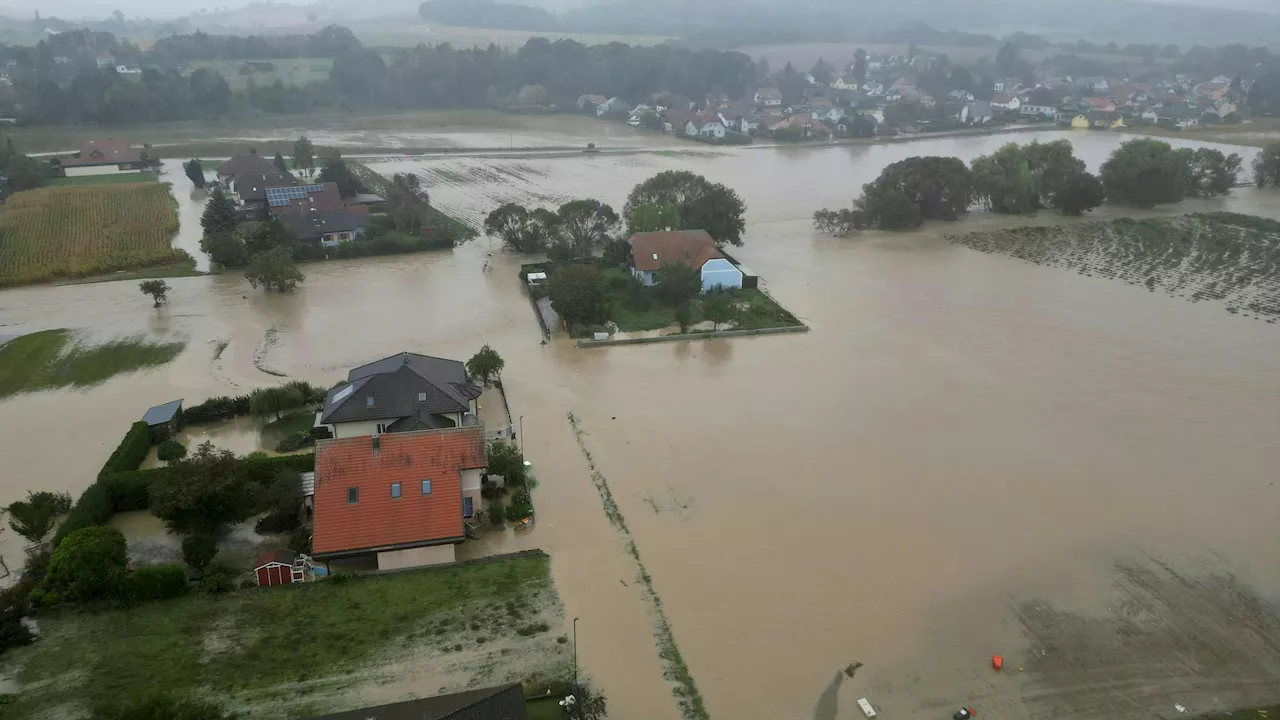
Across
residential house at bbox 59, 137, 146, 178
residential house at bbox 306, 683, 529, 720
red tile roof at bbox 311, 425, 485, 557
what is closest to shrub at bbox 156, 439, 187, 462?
red tile roof at bbox 311, 425, 485, 557

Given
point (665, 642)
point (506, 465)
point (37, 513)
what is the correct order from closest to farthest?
1. point (665, 642)
2. point (37, 513)
3. point (506, 465)

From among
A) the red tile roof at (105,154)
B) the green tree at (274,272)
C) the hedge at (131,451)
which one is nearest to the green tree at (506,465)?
the hedge at (131,451)

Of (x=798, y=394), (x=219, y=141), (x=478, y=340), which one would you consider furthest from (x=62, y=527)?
(x=219, y=141)

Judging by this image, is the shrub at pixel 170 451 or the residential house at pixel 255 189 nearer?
the shrub at pixel 170 451

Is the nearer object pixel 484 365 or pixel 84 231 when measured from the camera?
pixel 484 365

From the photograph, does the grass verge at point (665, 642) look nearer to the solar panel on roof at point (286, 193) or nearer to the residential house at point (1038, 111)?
the solar panel on roof at point (286, 193)

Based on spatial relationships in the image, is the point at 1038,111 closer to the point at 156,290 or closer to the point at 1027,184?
the point at 1027,184

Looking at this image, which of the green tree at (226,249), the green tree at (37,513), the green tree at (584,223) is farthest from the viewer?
the green tree at (584,223)

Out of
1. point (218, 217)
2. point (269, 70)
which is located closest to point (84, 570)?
point (218, 217)
